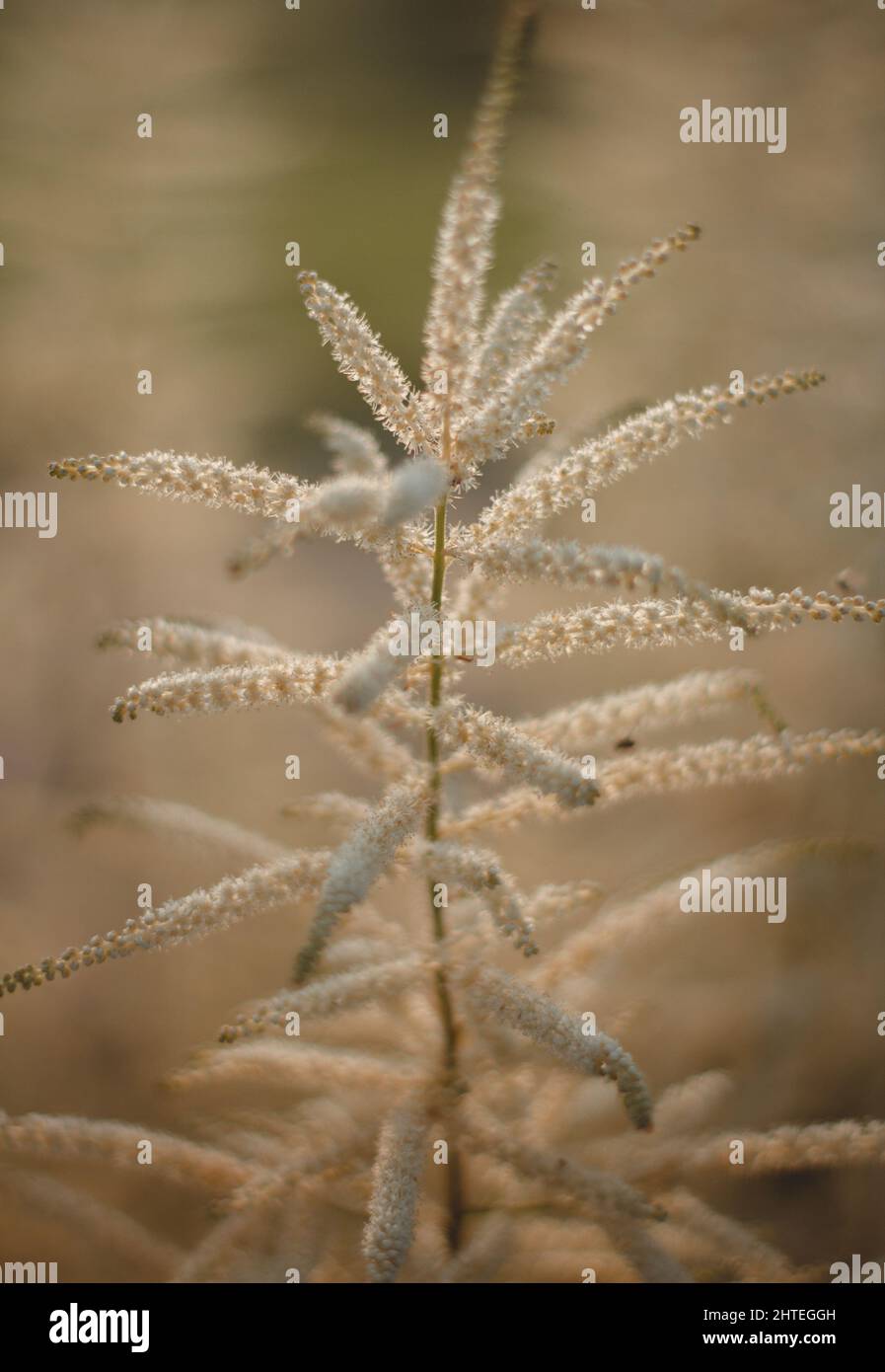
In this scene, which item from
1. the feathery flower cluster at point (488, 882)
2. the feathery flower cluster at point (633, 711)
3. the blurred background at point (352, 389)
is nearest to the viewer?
the feathery flower cluster at point (488, 882)

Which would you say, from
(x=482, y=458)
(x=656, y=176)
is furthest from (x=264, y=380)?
(x=482, y=458)

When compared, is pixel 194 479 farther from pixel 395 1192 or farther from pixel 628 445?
pixel 395 1192

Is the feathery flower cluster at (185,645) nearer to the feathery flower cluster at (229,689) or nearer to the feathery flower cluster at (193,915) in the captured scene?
the feathery flower cluster at (229,689)

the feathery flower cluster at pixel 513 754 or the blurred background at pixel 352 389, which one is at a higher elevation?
the blurred background at pixel 352 389

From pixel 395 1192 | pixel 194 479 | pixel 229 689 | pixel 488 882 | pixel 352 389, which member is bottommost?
pixel 395 1192

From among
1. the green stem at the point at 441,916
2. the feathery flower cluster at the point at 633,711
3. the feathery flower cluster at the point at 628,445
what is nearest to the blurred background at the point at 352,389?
the green stem at the point at 441,916

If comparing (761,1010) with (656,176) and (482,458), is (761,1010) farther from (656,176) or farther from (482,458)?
(656,176)

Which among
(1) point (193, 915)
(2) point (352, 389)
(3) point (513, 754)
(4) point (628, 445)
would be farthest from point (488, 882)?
(2) point (352, 389)

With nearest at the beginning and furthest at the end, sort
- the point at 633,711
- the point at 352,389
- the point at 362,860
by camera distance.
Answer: the point at 362,860 → the point at 633,711 → the point at 352,389
